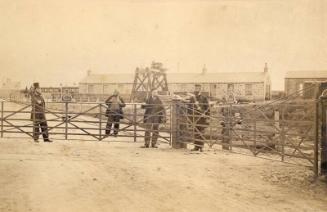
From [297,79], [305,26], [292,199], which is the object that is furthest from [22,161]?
[297,79]

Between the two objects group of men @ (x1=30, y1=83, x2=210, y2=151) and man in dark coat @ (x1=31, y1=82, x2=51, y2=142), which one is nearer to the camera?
group of men @ (x1=30, y1=83, x2=210, y2=151)

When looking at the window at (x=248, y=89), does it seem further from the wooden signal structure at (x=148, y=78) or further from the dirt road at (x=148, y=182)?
the dirt road at (x=148, y=182)

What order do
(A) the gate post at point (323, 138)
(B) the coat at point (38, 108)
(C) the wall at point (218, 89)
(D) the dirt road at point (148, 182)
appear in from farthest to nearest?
(C) the wall at point (218, 89) < (B) the coat at point (38, 108) < (A) the gate post at point (323, 138) < (D) the dirt road at point (148, 182)

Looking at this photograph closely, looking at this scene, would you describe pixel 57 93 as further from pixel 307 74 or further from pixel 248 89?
pixel 307 74

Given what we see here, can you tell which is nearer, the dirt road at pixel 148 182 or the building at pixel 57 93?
the dirt road at pixel 148 182

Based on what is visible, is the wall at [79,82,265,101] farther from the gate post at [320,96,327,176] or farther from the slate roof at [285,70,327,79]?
the gate post at [320,96,327,176]

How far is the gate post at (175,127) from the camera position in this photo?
497 inches

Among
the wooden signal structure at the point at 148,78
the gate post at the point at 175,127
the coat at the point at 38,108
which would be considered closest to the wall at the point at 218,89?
the wooden signal structure at the point at 148,78

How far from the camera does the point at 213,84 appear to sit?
45844 millimetres

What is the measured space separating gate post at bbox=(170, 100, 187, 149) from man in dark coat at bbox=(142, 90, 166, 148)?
1.21 ft

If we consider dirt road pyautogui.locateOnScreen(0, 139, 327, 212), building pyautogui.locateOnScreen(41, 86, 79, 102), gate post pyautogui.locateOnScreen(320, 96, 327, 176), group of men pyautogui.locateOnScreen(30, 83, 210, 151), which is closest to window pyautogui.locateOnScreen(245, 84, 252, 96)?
building pyautogui.locateOnScreen(41, 86, 79, 102)

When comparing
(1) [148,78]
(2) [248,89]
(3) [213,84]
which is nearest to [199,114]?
(1) [148,78]

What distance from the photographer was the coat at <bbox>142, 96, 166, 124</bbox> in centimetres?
1290

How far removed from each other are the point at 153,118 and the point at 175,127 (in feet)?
2.71
